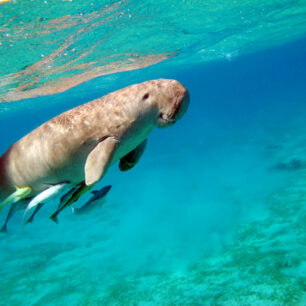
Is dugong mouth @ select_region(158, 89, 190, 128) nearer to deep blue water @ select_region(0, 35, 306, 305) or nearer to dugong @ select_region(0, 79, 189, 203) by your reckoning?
dugong @ select_region(0, 79, 189, 203)

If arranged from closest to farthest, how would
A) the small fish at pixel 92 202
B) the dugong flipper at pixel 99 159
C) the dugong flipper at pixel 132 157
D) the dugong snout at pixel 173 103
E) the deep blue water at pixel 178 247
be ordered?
the dugong flipper at pixel 99 159 → the dugong snout at pixel 173 103 → the dugong flipper at pixel 132 157 → the small fish at pixel 92 202 → the deep blue water at pixel 178 247

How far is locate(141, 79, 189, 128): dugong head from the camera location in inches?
80.9

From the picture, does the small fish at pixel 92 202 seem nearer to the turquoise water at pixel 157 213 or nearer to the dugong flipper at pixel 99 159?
the dugong flipper at pixel 99 159

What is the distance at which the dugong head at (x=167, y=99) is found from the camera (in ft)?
6.74

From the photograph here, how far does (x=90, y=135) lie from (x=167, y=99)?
710mm

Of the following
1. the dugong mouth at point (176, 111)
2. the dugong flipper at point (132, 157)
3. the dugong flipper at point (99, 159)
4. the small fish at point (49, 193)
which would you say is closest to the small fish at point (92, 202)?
the dugong flipper at point (132, 157)

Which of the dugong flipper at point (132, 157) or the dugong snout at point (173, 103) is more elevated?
the dugong snout at point (173, 103)

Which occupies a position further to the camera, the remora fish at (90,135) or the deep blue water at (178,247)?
the deep blue water at (178,247)

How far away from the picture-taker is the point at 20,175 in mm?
2262

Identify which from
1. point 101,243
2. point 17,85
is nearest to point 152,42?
point 17,85

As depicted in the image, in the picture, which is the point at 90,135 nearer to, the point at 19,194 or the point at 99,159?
the point at 99,159

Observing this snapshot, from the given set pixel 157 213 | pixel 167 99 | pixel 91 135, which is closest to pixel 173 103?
pixel 167 99

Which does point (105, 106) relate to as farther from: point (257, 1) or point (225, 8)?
point (257, 1)

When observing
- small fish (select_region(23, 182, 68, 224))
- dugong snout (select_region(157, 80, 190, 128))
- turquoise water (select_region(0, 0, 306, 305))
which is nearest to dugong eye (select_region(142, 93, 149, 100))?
dugong snout (select_region(157, 80, 190, 128))
